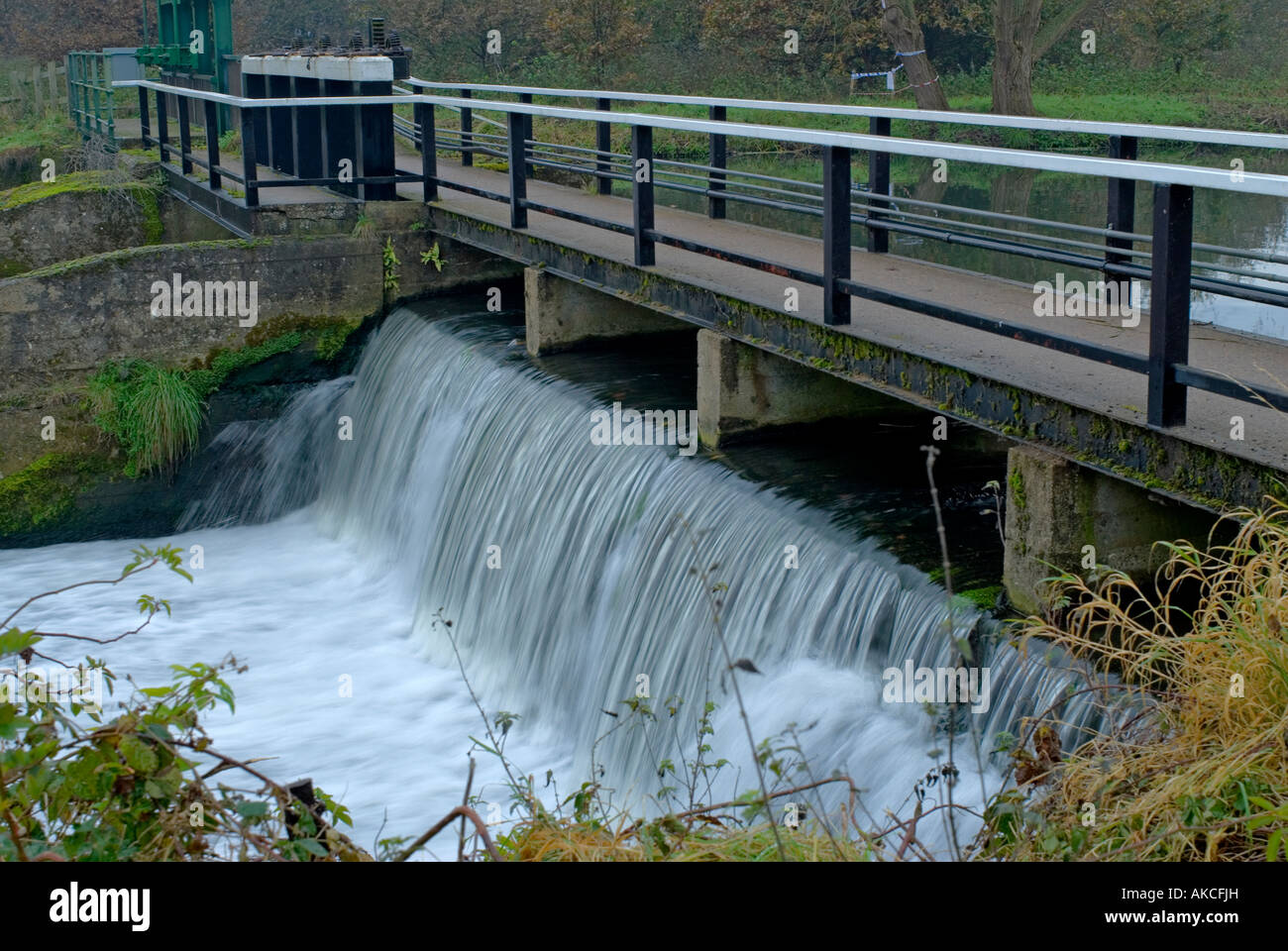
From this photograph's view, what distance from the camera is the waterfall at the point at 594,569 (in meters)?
6.63

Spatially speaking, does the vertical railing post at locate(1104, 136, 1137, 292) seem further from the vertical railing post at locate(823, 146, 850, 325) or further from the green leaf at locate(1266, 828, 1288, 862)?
the green leaf at locate(1266, 828, 1288, 862)

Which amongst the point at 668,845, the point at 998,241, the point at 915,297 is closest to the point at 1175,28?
the point at 998,241

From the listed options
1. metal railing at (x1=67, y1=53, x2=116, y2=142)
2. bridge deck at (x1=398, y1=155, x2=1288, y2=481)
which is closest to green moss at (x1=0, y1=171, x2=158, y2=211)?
metal railing at (x1=67, y1=53, x2=116, y2=142)

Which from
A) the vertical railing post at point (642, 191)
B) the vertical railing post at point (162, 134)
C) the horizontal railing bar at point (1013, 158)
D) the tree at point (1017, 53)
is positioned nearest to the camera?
the horizontal railing bar at point (1013, 158)

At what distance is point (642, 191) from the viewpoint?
386 inches

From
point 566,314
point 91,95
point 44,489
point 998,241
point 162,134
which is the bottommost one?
point 44,489

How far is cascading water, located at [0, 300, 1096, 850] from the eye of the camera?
6824 millimetres

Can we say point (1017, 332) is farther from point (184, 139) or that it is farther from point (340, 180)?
point (184, 139)

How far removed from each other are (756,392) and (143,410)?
6198 millimetres

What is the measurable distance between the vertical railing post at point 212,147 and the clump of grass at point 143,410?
9.67 feet

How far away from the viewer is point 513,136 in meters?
12.0

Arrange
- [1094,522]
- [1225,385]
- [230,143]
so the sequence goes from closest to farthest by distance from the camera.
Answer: [1225,385] → [1094,522] → [230,143]

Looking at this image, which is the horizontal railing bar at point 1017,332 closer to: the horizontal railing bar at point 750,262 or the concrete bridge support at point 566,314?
the horizontal railing bar at point 750,262

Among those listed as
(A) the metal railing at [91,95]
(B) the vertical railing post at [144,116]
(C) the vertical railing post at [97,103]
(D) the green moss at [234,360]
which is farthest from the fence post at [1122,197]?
(C) the vertical railing post at [97,103]
